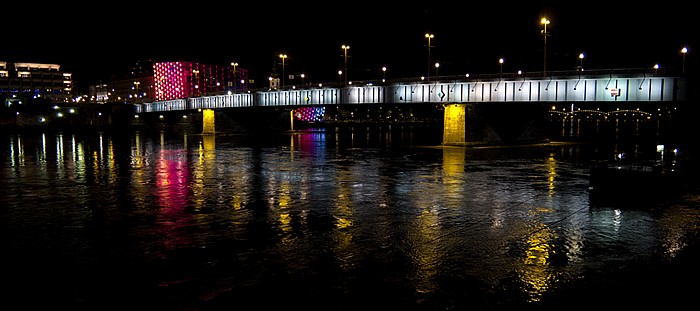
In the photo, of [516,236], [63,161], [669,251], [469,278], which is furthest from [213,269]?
[63,161]

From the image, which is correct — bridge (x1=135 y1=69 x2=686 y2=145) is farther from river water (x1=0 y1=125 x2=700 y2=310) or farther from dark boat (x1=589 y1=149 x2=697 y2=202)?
dark boat (x1=589 y1=149 x2=697 y2=202)

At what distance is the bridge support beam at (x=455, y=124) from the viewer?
63803 millimetres

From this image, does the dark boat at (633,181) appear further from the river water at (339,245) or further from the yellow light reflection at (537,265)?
the yellow light reflection at (537,265)

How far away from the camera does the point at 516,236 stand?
58.1 ft

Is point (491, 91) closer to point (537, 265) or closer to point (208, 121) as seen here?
point (537, 265)

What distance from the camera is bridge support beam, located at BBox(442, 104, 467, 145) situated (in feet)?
209

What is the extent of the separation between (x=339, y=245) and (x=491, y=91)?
156ft

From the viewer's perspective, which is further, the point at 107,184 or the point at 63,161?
the point at 63,161

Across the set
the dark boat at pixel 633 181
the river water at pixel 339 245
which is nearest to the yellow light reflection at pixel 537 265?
the river water at pixel 339 245

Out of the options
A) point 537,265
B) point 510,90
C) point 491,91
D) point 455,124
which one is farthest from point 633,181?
→ point 455,124

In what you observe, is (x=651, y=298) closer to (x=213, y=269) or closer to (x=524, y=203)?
(x=213, y=269)

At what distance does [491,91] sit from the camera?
197 feet

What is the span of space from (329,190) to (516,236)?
12215 millimetres

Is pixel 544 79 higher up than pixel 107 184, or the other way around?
pixel 544 79
